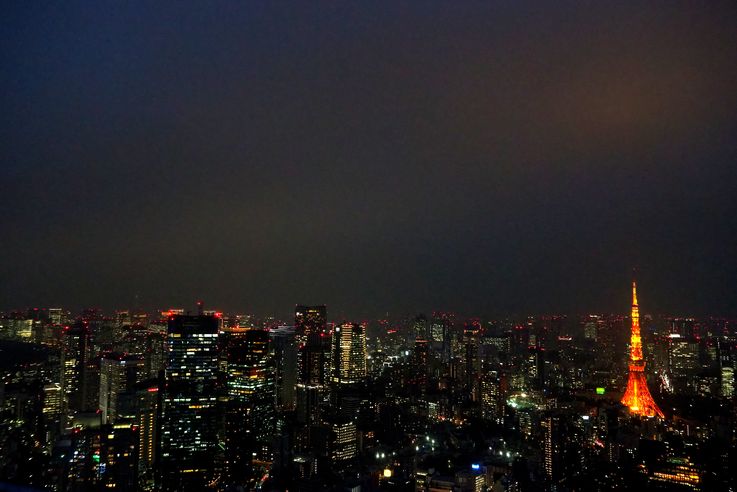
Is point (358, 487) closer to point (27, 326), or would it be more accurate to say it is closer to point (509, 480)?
point (509, 480)

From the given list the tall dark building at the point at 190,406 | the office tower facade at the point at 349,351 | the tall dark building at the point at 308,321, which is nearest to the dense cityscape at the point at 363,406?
the tall dark building at the point at 190,406

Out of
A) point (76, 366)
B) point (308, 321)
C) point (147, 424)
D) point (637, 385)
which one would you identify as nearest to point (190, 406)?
point (147, 424)

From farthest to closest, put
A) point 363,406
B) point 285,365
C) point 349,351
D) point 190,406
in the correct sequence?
point 349,351 → point 285,365 → point 363,406 → point 190,406

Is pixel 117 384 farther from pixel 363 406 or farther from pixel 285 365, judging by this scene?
pixel 363 406

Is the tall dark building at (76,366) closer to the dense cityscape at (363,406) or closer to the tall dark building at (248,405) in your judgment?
the dense cityscape at (363,406)

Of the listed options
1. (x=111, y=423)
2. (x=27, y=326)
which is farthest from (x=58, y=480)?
(x=111, y=423)

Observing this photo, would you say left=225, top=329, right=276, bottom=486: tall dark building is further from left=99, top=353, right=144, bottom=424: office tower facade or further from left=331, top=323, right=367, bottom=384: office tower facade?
left=331, top=323, right=367, bottom=384: office tower facade

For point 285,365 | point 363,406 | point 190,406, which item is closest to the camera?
point 190,406
